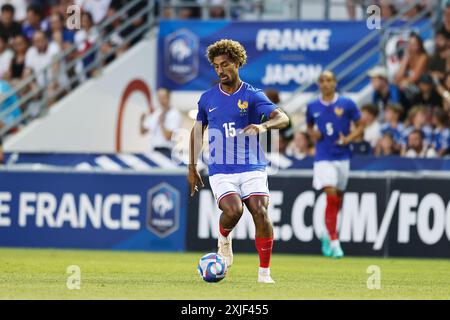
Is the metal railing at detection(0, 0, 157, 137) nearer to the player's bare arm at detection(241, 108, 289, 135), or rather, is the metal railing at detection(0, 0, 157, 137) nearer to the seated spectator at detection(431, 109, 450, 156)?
the seated spectator at detection(431, 109, 450, 156)

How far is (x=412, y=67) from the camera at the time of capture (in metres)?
22.3

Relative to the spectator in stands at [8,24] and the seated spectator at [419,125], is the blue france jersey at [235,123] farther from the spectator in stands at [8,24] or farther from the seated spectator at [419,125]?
the spectator in stands at [8,24]

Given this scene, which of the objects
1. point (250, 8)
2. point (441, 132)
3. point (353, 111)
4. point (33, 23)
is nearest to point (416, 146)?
point (441, 132)

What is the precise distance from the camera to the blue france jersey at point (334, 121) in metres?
18.4

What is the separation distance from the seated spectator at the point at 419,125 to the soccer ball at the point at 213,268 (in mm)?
8692

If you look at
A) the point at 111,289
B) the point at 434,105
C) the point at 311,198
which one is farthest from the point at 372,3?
the point at 111,289

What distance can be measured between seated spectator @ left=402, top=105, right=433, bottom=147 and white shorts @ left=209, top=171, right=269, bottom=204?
323 inches

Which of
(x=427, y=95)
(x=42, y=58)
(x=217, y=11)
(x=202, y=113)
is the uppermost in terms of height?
(x=217, y=11)

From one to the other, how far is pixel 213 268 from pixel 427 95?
401 inches

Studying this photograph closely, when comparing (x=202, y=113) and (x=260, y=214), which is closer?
(x=260, y=214)

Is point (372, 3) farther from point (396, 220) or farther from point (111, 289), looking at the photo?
point (111, 289)

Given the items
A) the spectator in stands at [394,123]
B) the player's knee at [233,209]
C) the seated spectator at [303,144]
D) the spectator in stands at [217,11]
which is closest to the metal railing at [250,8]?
the spectator in stands at [217,11]

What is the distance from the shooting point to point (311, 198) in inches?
755

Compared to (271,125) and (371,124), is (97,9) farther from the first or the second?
(271,125)
